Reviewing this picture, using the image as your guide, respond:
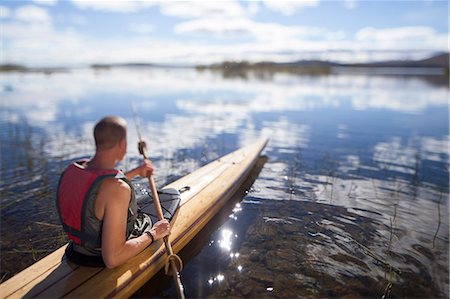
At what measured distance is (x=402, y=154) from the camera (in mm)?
10117

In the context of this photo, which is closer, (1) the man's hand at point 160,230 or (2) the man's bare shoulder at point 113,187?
(2) the man's bare shoulder at point 113,187

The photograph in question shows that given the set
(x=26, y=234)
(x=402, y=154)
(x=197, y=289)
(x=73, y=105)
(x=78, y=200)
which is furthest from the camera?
(x=73, y=105)

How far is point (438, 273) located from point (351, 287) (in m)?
1.46

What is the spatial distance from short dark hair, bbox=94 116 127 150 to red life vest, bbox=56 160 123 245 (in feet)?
0.86

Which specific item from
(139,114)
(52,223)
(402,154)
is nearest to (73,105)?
(139,114)

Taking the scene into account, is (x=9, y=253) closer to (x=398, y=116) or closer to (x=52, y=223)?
(x=52, y=223)

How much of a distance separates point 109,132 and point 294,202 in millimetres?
4604

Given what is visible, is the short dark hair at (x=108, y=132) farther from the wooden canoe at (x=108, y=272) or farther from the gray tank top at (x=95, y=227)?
the wooden canoe at (x=108, y=272)

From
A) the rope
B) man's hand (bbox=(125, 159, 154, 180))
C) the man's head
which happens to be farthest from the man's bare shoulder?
the rope

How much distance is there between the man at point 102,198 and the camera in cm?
296

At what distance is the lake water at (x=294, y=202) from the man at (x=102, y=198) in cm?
99

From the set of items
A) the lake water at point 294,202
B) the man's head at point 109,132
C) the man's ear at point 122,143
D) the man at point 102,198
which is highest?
the man's head at point 109,132

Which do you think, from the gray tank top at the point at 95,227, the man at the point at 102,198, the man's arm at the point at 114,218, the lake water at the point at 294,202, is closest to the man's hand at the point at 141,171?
the gray tank top at the point at 95,227

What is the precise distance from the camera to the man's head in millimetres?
2908
